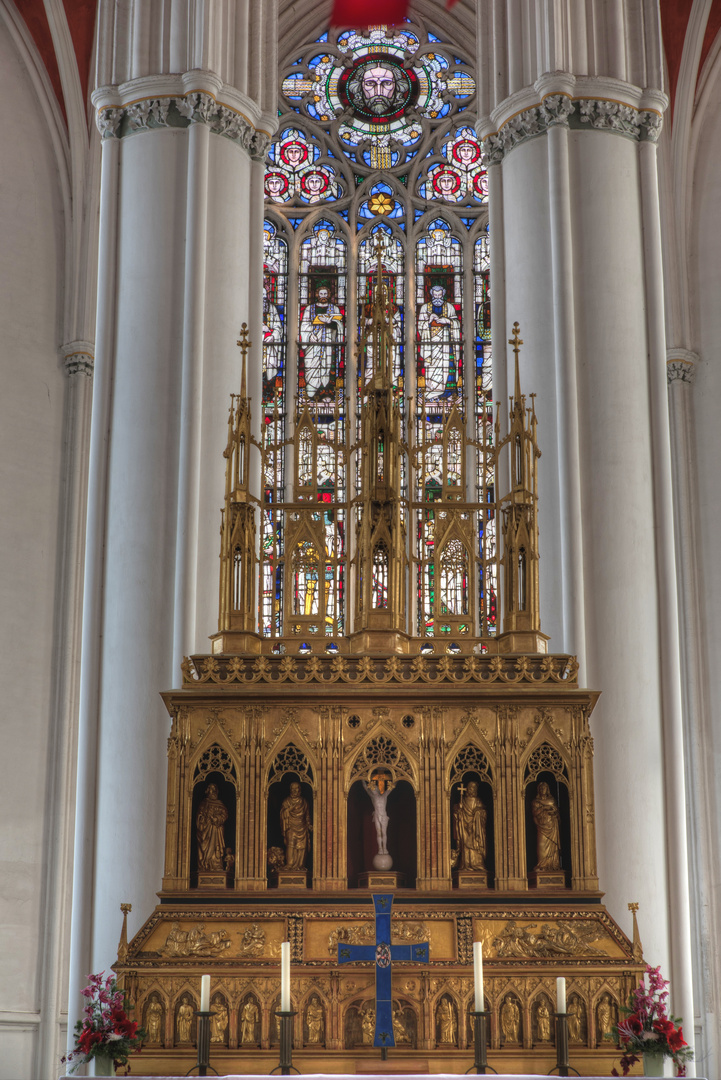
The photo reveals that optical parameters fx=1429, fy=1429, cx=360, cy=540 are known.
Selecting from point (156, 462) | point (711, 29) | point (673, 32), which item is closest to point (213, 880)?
point (156, 462)

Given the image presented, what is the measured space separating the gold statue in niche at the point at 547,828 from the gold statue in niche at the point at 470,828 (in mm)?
365

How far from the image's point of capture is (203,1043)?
8750 mm

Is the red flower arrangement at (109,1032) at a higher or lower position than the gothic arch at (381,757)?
lower

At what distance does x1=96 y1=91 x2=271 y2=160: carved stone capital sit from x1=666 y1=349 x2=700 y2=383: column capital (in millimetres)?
7491

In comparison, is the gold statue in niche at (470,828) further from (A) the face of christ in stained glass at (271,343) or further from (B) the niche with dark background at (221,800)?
(A) the face of christ in stained glass at (271,343)

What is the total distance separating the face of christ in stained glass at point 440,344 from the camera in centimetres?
1986

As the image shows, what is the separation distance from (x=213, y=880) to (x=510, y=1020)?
2.15 metres

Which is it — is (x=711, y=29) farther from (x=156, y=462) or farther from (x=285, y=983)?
(x=285, y=983)

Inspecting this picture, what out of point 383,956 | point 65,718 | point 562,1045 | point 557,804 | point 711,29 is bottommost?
point 562,1045

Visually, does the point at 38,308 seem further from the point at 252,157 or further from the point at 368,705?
the point at 368,705

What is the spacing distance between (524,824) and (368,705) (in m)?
1.33

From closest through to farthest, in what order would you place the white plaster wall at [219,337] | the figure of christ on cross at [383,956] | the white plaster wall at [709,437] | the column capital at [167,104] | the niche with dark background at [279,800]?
the figure of christ on cross at [383,956], the niche with dark background at [279,800], the white plaster wall at [219,337], the column capital at [167,104], the white plaster wall at [709,437]

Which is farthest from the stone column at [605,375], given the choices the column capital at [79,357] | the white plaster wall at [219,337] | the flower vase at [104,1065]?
the column capital at [79,357]

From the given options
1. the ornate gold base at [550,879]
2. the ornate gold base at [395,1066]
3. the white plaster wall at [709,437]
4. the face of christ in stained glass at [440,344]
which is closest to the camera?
Answer: the ornate gold base at [395,1066]
